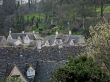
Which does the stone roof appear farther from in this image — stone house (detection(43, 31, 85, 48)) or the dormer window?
the dormer window

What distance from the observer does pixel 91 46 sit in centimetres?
2419

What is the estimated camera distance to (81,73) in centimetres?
1964

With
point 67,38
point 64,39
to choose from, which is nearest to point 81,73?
point 67,38

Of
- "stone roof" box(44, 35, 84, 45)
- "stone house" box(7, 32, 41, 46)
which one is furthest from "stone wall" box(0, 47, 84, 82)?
"stone house" box(7, 32, 41, 46)

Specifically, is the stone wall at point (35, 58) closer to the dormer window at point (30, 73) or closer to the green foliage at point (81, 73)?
the dormer window at point (30, 73)

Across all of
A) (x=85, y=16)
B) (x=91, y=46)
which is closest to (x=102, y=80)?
(x=91, y=46)

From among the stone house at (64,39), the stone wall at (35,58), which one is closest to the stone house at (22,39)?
the stone house at (64,39)

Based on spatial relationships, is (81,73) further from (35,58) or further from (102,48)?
(35,58)

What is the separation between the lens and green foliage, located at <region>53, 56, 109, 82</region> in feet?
64.6

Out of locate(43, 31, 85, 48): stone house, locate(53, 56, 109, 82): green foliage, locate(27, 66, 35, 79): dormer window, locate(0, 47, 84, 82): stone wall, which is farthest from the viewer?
locate(43, 31, 85, 48): stone house

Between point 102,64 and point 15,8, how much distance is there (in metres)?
69.6

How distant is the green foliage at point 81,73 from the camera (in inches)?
775

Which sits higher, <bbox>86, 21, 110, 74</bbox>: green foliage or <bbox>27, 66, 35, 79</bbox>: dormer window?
<bbox>86, 21, 110, 74</bbox>: green foliage

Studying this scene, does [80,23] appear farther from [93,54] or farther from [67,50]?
[93,54]
